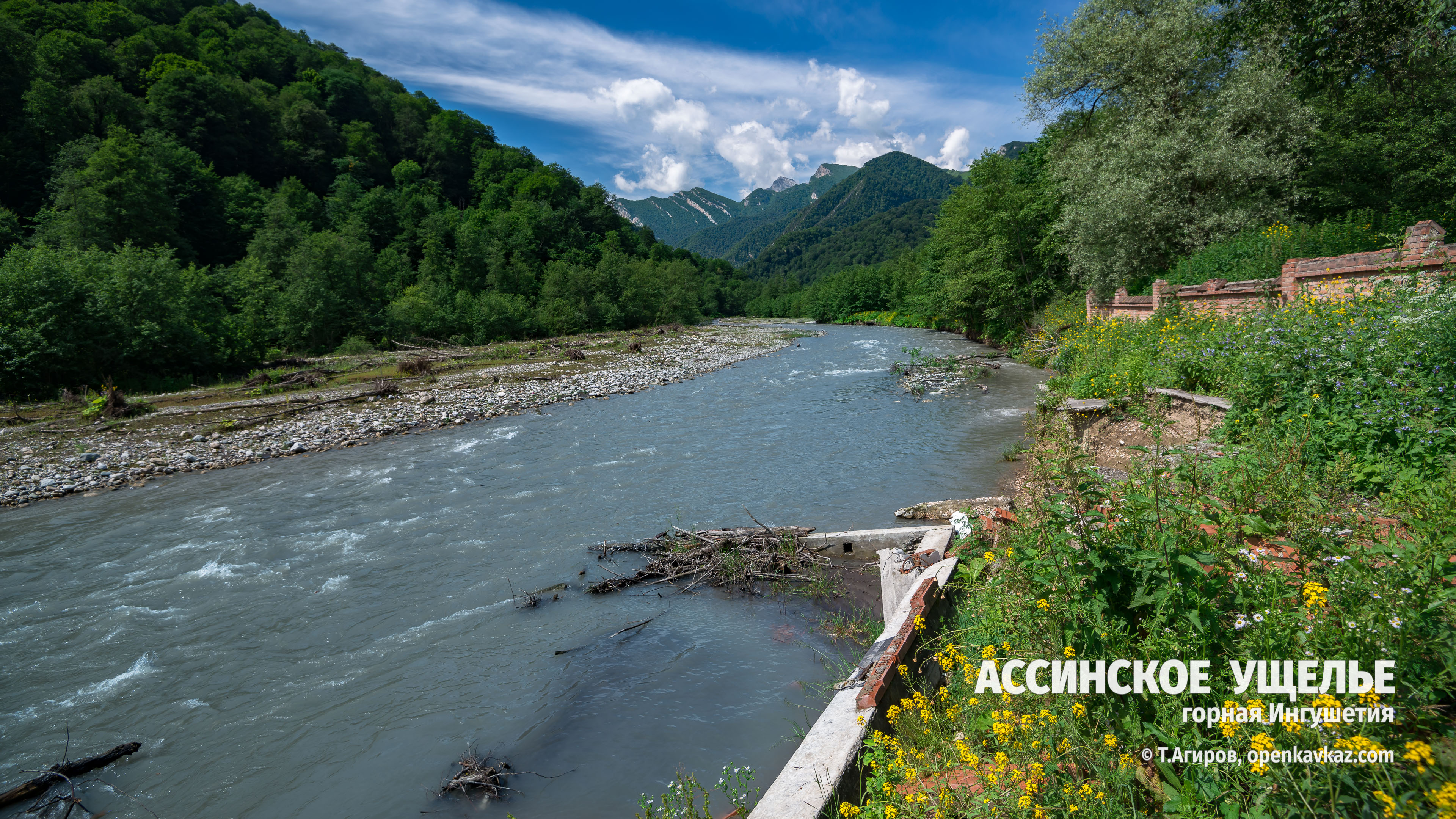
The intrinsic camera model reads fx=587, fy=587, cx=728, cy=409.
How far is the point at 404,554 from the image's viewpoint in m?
8.69

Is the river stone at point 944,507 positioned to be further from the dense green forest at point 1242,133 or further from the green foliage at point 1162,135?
the green foliage at point 1162,135

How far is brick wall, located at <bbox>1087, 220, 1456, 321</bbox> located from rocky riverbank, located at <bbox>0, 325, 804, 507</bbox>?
1762 centimetres

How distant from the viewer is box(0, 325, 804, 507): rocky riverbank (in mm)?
13109

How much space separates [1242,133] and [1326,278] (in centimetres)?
1057

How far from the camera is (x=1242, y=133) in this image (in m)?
16.6

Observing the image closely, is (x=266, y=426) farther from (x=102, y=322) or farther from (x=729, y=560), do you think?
(x=729, y=560)

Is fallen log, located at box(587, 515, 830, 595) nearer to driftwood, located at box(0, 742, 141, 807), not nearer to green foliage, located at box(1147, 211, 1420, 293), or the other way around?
driftwood, located at box(0, 742, 141, 807)

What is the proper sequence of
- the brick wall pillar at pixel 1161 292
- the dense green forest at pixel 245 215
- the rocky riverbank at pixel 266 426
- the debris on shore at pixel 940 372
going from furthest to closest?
the dense green forest at pixel 245 215 < the debris on shore at pixel 940 372 < the rocky riverbank at pixel 266 426 < the brick wall pillar at pixel 1161 292

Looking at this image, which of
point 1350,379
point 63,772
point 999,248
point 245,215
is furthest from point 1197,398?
point 245,215

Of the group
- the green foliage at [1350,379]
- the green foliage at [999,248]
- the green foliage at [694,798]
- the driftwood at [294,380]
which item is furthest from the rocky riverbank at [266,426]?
the green foliage at [1350,379]

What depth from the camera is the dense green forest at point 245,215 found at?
22.0 meters

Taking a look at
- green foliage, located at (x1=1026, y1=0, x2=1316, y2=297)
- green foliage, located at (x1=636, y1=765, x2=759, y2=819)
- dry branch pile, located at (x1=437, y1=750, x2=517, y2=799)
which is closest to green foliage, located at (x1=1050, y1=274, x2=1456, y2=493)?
green foliage, located at (x1=636, y1=765, x2=759, y2=819)

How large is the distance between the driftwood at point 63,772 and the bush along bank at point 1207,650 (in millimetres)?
6058

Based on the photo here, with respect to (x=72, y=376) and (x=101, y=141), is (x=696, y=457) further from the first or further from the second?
(x=101, y=141)
